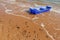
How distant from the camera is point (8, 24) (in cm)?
145

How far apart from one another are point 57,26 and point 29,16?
35 centimetres

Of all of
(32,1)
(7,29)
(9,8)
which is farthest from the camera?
(32,1)

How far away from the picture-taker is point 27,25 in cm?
145

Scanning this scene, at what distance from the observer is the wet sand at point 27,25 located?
1261 millimetres

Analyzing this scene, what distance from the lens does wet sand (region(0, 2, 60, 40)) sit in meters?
1.26

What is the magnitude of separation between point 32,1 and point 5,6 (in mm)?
462

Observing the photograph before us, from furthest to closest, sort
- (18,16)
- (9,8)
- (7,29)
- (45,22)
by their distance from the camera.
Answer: (9,8) → (18,16) → (45,22) → (7,29)

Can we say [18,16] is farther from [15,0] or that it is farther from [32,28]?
[15,0]

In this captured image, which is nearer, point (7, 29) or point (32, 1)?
point (7, 29)

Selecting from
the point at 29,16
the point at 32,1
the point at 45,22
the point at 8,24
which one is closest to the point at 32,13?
the point at 29,16

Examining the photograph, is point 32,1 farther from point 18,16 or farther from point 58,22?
point 58,22

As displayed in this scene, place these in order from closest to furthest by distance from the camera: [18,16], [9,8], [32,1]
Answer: [18,16] < [9,8] < [32,1]

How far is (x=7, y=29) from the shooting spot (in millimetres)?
1359

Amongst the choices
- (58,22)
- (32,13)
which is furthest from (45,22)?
(32,13)
